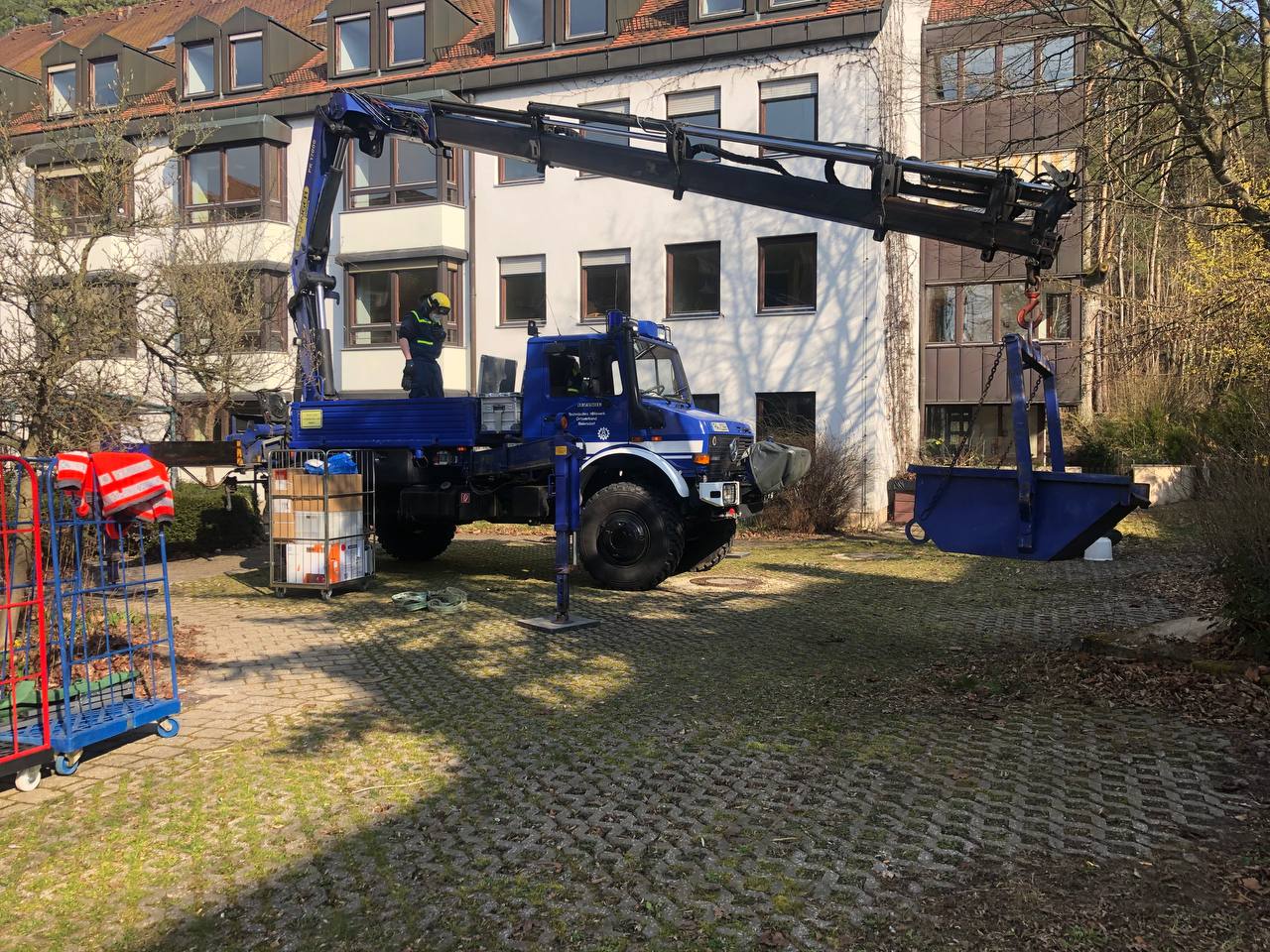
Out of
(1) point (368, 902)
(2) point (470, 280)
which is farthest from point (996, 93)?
(2) point (470, 280)

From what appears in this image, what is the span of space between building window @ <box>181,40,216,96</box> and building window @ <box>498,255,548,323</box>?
984cm

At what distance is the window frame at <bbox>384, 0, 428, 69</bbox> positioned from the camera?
22.0 m

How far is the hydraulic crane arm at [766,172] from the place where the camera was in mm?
6750

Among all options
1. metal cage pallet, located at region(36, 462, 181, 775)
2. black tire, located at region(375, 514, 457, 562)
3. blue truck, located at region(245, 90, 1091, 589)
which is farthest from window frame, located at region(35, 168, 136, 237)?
black tire, located at region(375, 514, 457, 562)

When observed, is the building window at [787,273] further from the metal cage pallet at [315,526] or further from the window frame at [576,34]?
the metal cage pallet at [315,526]

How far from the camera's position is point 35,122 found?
938 inches

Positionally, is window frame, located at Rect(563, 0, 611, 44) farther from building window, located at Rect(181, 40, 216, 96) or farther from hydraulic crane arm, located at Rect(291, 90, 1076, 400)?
hydraulic crane arm, located at Rect(291, 90, 1076, 400)

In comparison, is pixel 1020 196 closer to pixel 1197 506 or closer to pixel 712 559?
pixel 1197 506

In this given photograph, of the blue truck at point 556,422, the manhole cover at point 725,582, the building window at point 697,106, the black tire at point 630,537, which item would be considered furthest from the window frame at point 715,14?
the manhole cover at point 725,582

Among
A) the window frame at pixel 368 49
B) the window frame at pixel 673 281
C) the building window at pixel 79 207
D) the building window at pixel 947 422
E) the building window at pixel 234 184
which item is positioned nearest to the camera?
the building window at pixel 79 207

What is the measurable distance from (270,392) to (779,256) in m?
10.3

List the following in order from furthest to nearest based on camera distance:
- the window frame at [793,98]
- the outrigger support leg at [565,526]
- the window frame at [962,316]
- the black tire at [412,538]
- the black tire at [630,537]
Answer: the window frame at [962,316] < the window frame at [793,98] < the black tire at [412,538] < the black tire at [630,537] < the outrigger support leg at [565,526]

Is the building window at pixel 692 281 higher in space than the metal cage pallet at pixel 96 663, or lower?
higher

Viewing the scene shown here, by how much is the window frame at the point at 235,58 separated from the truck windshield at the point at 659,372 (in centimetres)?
1689
